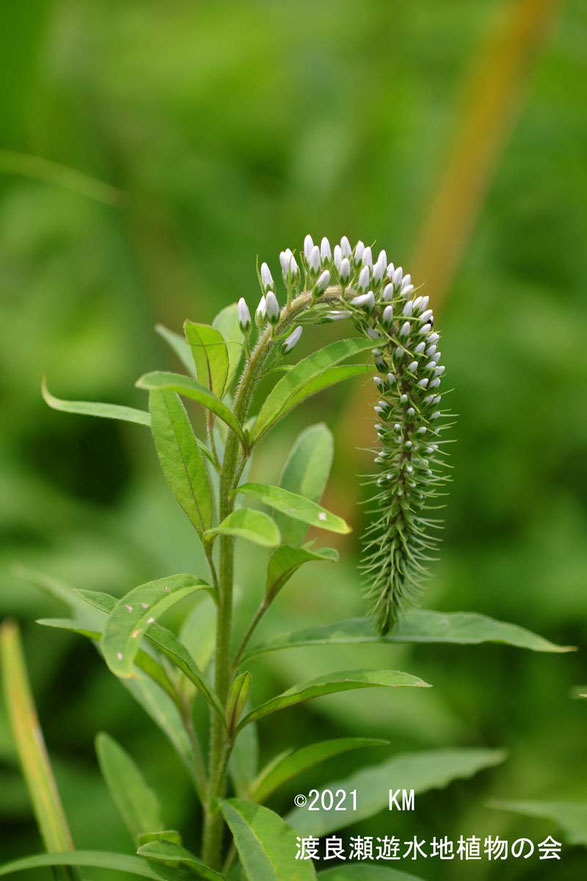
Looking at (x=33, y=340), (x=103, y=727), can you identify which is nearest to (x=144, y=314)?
(x=33, y=340)

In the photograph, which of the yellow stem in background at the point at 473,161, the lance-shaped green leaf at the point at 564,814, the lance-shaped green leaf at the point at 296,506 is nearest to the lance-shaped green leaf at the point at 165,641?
the lance-shaped green leaf at the point at 296,506

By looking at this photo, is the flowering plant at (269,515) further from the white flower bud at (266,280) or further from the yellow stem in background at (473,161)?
the yellow stem in background at (473,161)

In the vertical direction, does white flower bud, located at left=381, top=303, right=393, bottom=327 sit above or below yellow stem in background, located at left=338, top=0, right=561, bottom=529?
below

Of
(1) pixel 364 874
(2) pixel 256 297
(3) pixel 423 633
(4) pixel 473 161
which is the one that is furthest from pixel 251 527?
(2) pixel 256 297

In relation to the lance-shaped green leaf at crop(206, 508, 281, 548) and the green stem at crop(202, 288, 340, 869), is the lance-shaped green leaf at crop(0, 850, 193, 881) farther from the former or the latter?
the lance-shaped green leaf at crop(206, 508, 281, 548)

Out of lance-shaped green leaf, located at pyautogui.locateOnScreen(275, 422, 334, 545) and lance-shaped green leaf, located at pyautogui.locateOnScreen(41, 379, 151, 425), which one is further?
lance-shaped green leaf, located at pyautogui.locateOnScreen(275, 422, 334, 545)

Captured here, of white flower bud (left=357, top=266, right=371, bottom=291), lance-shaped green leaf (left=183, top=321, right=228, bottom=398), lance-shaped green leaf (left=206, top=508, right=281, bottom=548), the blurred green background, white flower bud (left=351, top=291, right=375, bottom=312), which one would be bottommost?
lance-shaped green leaf (left=206, top=508, right=281, bottom=548)

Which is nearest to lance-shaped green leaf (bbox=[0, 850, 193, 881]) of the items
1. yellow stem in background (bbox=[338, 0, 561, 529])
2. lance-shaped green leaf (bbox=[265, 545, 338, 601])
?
lance-shaped green leaf (bbox=[265, 545, 338, 601])
